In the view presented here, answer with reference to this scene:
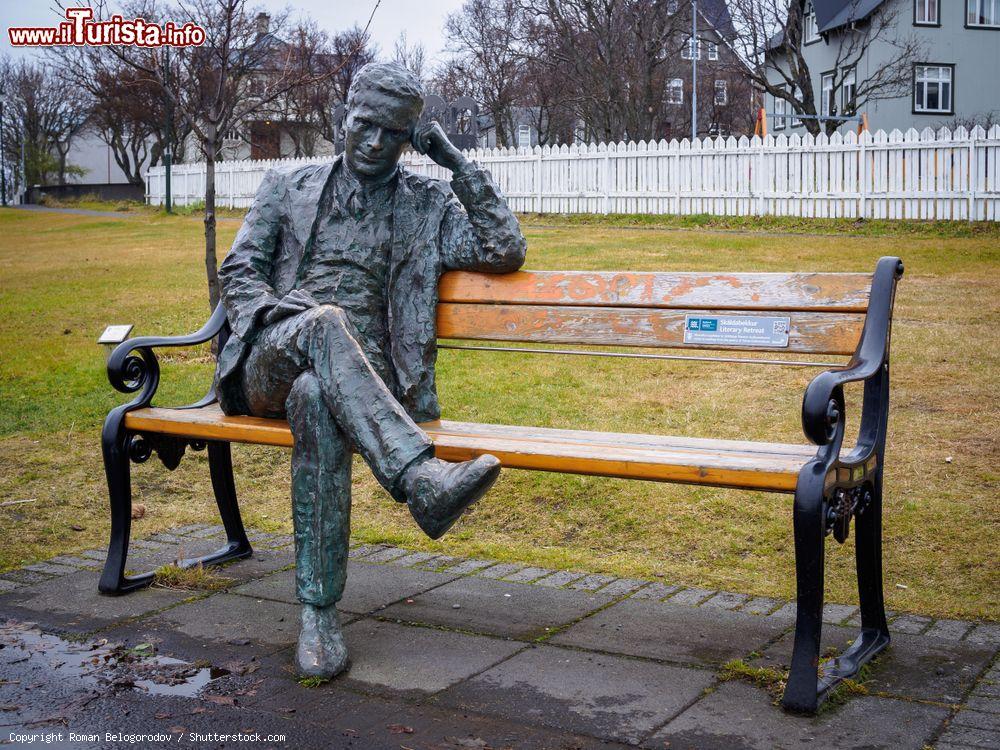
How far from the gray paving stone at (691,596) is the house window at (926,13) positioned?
115 ft

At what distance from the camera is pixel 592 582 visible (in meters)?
4.66

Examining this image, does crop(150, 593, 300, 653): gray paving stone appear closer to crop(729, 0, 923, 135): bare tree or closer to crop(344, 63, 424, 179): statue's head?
crop(344, 63, 424, 179): statue's head

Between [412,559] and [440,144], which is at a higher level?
[440,144]

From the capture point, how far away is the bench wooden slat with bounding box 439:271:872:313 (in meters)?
3.90

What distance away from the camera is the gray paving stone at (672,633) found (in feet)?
12.4

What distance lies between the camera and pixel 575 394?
25.6ft

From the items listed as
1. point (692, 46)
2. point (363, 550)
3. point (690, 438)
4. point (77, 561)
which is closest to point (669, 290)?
point (690, 438)

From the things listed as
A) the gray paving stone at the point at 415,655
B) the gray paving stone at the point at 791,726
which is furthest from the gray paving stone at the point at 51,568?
the gray paving stone at the point at 791,726

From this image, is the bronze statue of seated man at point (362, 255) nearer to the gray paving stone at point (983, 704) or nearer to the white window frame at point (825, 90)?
the gray paving stone at point (983, 704)

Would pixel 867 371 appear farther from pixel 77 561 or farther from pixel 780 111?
pixel 780 111

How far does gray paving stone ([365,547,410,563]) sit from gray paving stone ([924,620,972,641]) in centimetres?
218

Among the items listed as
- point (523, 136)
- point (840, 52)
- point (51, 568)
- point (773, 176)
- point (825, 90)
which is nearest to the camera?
point (51, 568)

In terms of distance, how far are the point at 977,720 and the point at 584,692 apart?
106 centimetres

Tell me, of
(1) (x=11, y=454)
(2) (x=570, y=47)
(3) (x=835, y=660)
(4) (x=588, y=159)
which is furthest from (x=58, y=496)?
(2) (x=570, y=47)
